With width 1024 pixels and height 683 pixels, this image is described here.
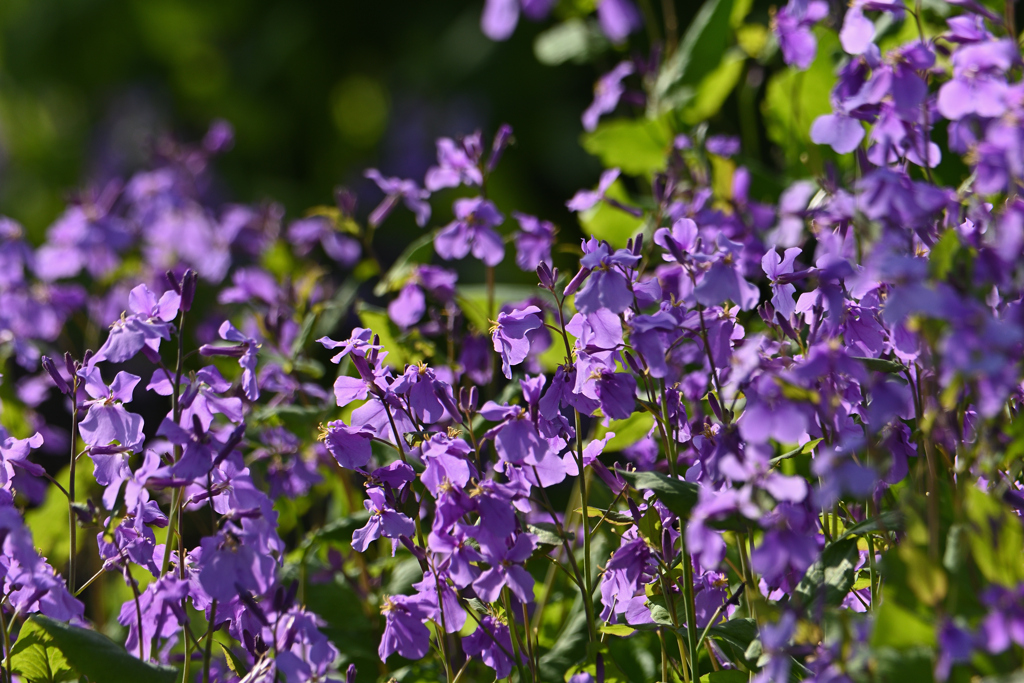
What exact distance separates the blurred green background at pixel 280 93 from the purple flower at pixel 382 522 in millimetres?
2732

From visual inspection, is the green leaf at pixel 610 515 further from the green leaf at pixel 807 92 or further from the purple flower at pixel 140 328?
the green leaf at pixel 807 92

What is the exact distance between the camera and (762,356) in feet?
2.36

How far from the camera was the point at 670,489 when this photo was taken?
71cm

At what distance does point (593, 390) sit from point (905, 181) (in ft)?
0.95

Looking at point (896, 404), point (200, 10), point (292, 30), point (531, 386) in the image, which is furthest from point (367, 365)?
point (200, 10)

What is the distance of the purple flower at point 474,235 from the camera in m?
1.12

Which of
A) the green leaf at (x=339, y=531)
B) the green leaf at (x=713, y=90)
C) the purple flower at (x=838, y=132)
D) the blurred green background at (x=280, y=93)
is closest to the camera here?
the purple flower at (x=838, y=132)

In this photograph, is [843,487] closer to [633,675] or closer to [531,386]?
[531,386]

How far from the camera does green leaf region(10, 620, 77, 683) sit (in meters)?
0.83

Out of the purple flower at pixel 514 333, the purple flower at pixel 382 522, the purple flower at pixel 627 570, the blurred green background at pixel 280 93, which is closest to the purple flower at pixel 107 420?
the purple flower at pixel 382 522

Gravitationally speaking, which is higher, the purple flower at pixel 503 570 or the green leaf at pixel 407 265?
the purple flower at pixel 503 570

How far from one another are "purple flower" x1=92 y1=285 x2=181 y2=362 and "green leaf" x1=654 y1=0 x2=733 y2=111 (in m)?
0.85

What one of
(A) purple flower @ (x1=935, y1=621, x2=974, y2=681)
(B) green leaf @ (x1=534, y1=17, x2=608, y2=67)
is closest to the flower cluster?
(A) purple flower @ (x1=935, y1=621, x2=974, y2=681)

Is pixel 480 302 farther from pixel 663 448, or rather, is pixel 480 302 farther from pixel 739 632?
pixel 739 632
